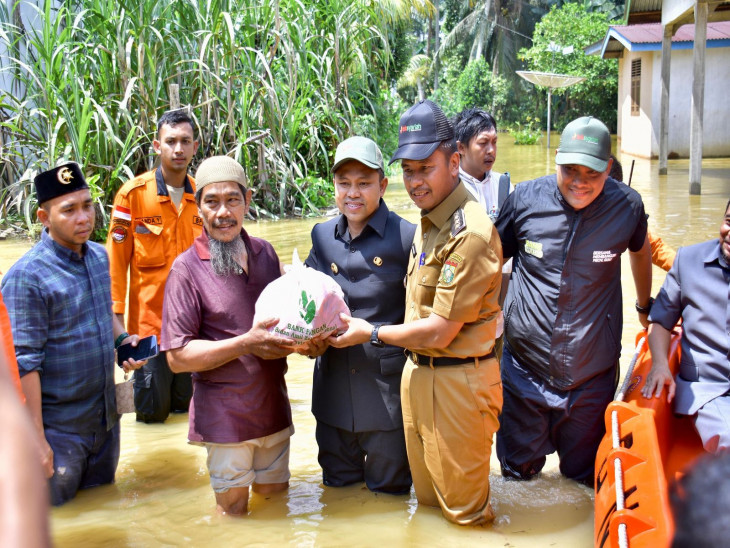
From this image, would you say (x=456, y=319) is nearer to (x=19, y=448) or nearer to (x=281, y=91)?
(x=19, y=448)

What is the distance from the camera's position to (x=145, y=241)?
4.56 metres

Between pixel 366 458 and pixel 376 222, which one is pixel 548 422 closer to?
pixel 366 458

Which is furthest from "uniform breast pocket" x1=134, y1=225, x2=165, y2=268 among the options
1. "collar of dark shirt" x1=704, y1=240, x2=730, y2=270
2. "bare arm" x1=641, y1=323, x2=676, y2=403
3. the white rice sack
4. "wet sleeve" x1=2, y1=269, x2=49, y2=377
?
"collar of dark shirt" x1=704, y1=240, x2=730, y2=270

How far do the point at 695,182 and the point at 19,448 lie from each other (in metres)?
13.1

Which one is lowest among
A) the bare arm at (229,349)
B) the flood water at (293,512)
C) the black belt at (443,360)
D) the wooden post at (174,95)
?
the flood water at (293,512)

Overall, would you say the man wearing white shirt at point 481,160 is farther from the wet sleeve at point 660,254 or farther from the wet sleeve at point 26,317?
the wet sleeve at point 26,317

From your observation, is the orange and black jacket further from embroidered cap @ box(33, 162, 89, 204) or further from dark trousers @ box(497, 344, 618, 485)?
dark trousers @ box(497, 344, 618, 485)

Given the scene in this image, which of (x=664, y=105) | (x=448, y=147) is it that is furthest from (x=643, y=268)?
(x=664, y=105)

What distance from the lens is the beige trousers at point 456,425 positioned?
3084 millimetres

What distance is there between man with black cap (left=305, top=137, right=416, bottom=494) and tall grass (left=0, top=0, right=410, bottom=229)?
4.89 meters

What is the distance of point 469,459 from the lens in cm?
312

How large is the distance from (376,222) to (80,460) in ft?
5.91

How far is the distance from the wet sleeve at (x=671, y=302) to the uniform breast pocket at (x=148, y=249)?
111 inches

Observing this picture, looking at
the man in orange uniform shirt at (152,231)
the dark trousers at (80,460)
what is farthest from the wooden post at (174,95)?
the dark trousers at (80,460)
